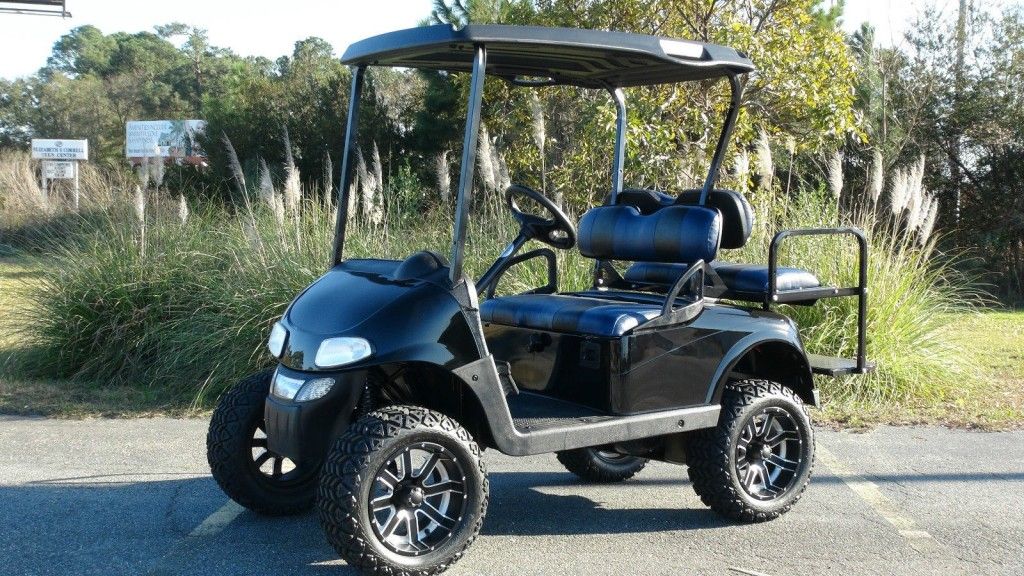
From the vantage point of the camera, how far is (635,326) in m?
4.29

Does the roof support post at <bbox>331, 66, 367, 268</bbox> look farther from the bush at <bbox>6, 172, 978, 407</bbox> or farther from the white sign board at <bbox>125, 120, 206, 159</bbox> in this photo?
the white sign board at <bbox>125, 120, 206, 159</bbox>

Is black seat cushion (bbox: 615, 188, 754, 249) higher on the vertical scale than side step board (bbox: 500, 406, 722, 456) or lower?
higher

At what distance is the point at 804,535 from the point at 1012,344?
6.34m

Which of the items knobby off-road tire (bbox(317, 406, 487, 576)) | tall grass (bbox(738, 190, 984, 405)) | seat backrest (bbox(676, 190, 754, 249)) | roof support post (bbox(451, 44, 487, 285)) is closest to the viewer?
knobby off-road tire (bbox(317, 406, 487, 576))

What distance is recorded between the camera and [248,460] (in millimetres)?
4480

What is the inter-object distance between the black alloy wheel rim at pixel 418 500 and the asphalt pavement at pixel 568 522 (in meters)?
0.25

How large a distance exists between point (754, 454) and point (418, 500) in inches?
66.9

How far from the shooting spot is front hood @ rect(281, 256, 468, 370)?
12.4 ft

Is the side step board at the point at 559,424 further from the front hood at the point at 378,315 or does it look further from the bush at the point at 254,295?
the bush at the point at 254,295

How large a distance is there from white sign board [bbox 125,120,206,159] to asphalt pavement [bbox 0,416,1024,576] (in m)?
13.4

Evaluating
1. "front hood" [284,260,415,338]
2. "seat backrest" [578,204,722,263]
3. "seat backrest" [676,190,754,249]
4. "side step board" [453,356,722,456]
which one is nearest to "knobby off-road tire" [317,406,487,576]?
"side step board" [453,356,722,456]

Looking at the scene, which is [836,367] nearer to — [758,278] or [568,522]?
[758,278]

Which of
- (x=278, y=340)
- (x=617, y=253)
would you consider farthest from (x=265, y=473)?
(x=617, y=253)

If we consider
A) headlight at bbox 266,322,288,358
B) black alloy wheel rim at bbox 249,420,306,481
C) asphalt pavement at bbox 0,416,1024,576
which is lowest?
Result: asphalt pavement at bbox 0,416,1024,576
